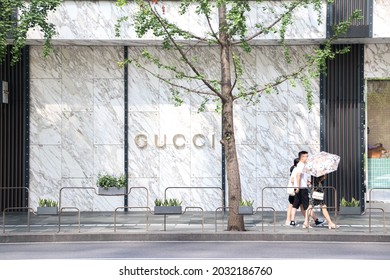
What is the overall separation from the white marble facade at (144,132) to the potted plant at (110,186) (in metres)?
1.65

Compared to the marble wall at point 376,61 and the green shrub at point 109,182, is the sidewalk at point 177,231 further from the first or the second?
the marble wall at point 376,61

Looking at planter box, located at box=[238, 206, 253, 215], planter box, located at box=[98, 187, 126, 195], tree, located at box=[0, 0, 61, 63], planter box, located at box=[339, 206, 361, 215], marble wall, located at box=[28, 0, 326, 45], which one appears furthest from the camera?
marble wall, located at box=[28, 0, 326, 45]

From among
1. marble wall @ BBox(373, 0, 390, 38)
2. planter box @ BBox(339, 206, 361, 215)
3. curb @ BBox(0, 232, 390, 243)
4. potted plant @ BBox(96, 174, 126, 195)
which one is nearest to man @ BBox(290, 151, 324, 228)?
planter box @ BBox(339, 206, 361, 215)

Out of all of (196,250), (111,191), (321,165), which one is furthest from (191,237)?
(111,191)

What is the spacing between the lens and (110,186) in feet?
82.0

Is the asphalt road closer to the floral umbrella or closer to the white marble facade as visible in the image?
the floral umbrella

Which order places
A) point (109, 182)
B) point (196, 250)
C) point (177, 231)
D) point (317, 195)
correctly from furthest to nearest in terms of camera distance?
1. point (109, 182)
2. point (317, 195)
3. point (177, 231)
4. point (196, 250)

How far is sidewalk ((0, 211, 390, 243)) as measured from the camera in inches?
793

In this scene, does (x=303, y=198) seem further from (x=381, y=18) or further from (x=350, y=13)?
(x=350, y=13)

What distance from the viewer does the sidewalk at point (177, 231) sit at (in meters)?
20.1

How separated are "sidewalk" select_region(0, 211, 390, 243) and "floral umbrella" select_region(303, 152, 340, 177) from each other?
1310mm

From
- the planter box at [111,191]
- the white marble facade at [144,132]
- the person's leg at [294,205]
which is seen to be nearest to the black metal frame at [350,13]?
the white marble facade at [144,132]

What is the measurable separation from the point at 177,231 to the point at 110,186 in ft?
15.6
